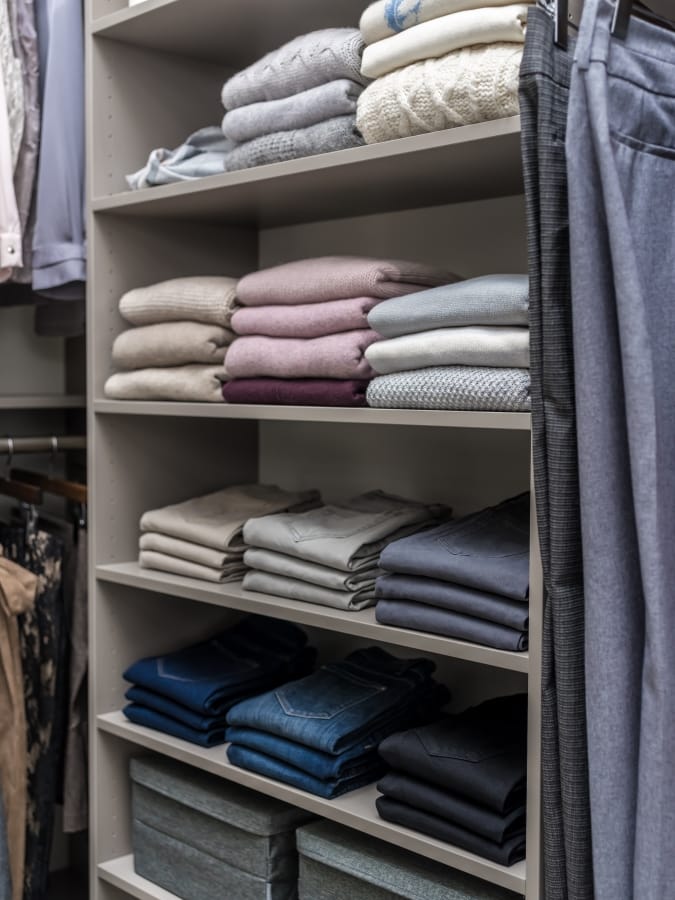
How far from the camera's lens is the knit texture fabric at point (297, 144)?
1463mm

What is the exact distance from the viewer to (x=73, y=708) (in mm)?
1987

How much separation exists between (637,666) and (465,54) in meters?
0.73

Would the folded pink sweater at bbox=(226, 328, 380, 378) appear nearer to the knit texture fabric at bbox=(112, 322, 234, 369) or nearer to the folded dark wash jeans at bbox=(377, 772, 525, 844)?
the knit texture fabric at bbox=(112, 322, 234, 369)

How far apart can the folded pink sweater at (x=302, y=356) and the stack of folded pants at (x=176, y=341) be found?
2.3 inches

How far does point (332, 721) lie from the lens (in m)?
1.50

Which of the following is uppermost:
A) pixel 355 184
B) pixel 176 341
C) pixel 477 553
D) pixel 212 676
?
pixel 355 184

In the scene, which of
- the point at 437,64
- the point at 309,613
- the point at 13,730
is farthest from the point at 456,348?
the point at 13,730

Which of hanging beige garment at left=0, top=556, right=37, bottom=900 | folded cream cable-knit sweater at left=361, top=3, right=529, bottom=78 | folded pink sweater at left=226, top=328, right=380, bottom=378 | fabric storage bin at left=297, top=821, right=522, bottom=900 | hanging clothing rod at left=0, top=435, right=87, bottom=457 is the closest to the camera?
folded cream cable-knit sweater at left=361, top=3, right=529, bottom=78

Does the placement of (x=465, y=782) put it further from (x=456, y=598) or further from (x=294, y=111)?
(x=294, y=111)

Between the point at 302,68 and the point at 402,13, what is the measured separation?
24 centimetres

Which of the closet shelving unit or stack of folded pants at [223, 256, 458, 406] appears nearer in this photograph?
stack of folded pants at [223, 256, 458, 406]

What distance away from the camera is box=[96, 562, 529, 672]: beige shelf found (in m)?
1.27

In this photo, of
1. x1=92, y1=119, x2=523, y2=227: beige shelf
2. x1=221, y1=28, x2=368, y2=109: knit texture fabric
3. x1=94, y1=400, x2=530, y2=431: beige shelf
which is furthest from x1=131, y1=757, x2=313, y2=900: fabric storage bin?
x1=221, y1=28, x2=368, y2=109: knit texture fabric

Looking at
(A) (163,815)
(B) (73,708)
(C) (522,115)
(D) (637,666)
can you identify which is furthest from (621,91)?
(B) (73,708)
